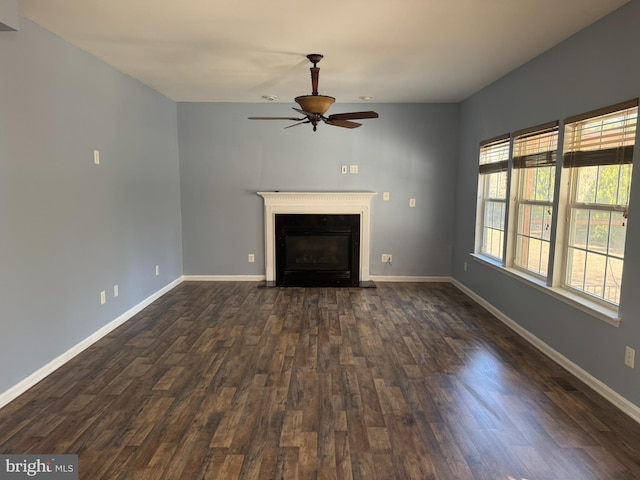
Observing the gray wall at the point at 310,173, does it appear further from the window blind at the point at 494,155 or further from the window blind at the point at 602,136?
the window blind at the point at 602,136

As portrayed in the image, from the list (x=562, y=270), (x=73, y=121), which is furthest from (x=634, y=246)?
(x=73, y=121)

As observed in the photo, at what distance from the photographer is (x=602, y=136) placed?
2.81m

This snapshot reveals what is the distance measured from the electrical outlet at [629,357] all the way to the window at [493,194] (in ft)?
6.32

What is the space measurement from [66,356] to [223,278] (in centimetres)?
282

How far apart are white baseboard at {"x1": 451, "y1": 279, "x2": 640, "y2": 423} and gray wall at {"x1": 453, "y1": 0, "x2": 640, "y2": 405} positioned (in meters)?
0.04

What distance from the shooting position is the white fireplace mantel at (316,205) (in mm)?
5598

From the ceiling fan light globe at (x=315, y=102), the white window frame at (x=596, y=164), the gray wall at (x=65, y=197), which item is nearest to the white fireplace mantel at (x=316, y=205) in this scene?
the gray wall at (x=65, y=197)

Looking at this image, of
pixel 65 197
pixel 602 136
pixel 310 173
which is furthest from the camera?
pixel 310 173

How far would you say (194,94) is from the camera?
5160mm

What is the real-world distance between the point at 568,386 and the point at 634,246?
41.6 inches

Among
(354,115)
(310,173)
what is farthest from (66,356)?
(310,173)

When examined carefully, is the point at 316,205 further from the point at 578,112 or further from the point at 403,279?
the point at 578,112

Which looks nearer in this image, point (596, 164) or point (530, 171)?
point (596, 164)

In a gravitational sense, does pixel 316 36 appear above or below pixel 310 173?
above
